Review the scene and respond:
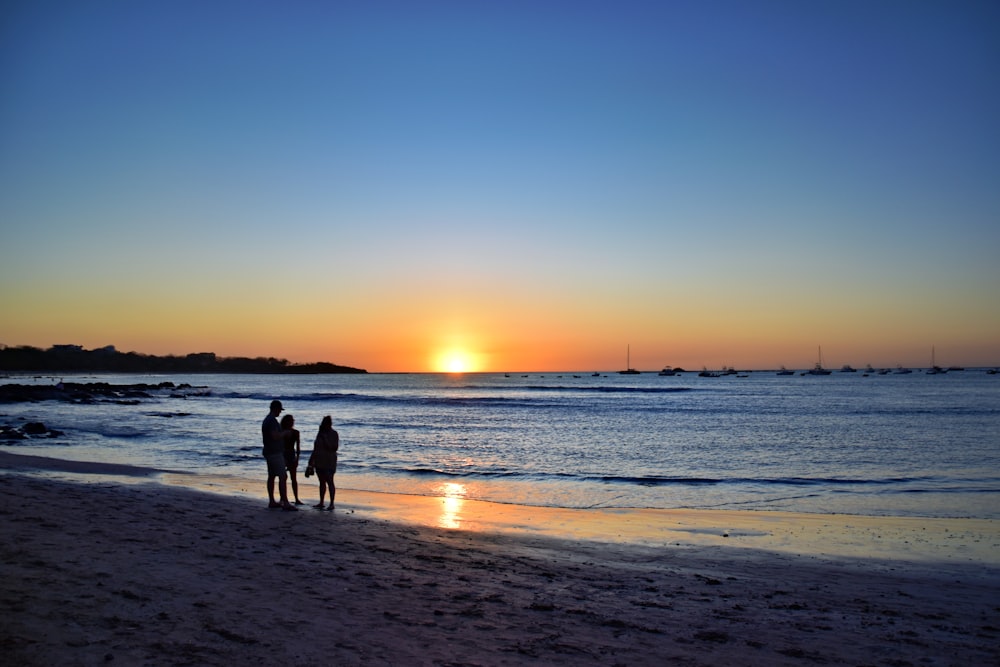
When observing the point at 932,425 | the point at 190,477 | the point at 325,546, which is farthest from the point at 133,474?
the point at 932,425

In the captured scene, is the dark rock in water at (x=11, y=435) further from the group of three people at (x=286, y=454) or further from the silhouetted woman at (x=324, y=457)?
the silhouetted woman at (x=324, y=457)

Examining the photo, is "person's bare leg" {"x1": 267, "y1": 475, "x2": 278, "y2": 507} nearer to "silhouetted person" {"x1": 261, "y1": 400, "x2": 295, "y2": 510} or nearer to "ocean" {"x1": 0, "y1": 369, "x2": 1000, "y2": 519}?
"silhouetted person" {"x1": 261, "y1": 400, "x2": 295, "y2": 510}

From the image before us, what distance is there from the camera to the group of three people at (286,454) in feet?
44.3

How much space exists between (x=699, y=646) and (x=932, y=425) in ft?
133

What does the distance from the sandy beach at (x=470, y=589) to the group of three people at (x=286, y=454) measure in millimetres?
618

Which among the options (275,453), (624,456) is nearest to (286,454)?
(275,453)

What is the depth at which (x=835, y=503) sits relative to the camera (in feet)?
54.6

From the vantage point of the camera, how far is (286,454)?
14031 mm

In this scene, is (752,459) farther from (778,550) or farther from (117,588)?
(117,588)

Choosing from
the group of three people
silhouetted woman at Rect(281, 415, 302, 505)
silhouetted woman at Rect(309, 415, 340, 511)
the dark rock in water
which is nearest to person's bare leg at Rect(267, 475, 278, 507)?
the group of three people

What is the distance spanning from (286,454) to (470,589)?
7.32 metres

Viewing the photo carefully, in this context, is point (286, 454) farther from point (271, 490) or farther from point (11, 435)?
point (11, 435)

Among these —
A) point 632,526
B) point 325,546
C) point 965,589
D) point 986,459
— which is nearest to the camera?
point 965,589

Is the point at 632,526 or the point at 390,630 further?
the point at 632,526
